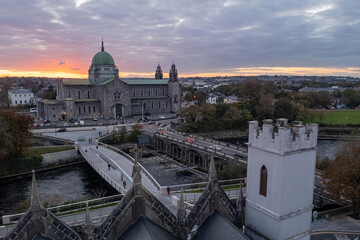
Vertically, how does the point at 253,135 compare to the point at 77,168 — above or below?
above

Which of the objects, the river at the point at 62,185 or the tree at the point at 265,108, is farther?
the tree at the point at 265,108

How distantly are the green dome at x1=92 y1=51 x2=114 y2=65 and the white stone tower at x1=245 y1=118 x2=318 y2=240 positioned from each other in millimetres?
77254

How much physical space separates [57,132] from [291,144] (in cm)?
5542

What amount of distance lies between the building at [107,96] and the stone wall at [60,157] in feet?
93.8

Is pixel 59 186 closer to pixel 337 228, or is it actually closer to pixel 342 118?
pixel 337 228

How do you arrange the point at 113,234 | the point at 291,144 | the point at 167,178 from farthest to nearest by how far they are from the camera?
1. the point at 167,178
2. the point at 291,144
3. the point at 113,234

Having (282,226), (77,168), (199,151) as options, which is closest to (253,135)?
(282,226)

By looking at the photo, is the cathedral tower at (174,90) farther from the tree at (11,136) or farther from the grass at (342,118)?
the tree at (11,136)

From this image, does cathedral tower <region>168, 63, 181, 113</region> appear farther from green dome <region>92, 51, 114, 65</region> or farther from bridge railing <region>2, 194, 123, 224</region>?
bridge railing <region>2, 194, 123, 224</region>

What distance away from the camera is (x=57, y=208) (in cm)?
2112

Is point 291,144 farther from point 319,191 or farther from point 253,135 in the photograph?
→ point 319,191

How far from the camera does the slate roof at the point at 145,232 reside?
934 centimetres

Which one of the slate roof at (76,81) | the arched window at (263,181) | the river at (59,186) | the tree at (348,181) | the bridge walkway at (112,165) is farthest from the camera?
the slate roof at (76,81)

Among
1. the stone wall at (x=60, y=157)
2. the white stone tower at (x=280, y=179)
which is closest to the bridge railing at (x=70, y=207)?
the white stone tower at (x=280, y=179)
